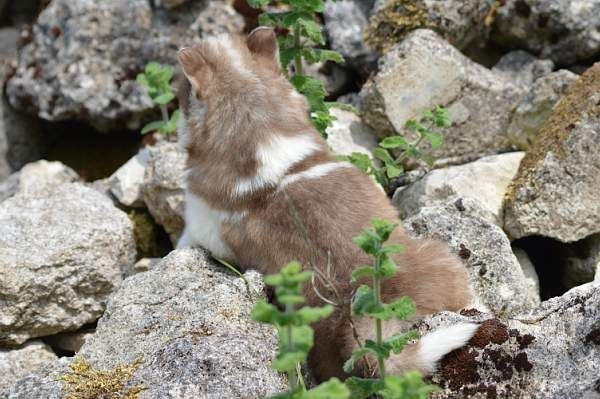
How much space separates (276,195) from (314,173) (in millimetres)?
241

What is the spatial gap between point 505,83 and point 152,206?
2.59 meters

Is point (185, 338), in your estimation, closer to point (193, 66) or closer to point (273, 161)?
point (273, 161)

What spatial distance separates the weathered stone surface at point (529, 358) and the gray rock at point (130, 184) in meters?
3.28

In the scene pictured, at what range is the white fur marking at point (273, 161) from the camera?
455cm

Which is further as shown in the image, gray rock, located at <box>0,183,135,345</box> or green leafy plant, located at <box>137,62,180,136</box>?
green leafy plant, located at <box>137,62,180,136</box>

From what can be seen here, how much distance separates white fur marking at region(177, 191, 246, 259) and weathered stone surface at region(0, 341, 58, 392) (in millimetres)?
1077

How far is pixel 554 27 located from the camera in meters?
6.58

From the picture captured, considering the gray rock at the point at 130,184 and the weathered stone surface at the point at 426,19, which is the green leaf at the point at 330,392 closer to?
the gray rock at the point at 130,184

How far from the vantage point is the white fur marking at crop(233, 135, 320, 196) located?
4.55 meters

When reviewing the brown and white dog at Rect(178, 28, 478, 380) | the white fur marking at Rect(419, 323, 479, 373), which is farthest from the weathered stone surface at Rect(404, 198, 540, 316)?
the white fur marking at Rect(419, 323, 479, 373)

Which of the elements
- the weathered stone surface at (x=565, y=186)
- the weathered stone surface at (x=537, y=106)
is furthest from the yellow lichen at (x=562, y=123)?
the weathered stone surface at (x=537, y=106)

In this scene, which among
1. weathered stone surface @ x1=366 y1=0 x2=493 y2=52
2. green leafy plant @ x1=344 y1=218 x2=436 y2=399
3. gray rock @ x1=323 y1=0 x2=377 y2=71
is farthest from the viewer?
gray rock @ x1=323 y1=0 x2=377 y2=71

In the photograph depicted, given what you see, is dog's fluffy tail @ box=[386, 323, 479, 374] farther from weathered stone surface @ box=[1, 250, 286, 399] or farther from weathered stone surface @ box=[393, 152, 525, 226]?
weathered stone surface @ box=[393, 152, 525, 226]

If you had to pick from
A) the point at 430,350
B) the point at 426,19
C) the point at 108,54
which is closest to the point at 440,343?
the point at 430,350
